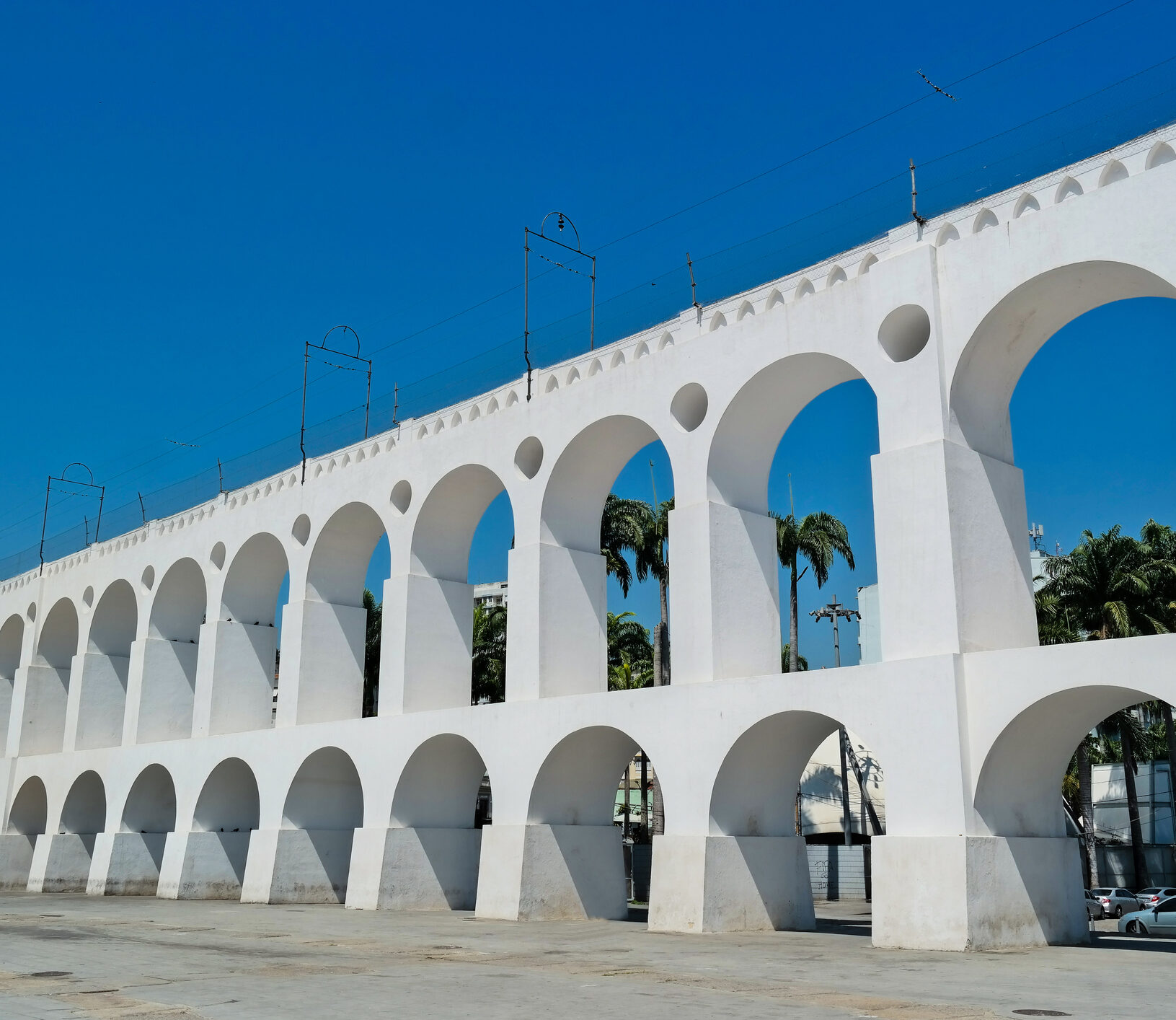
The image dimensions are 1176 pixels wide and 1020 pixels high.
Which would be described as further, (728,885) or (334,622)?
(334,622)

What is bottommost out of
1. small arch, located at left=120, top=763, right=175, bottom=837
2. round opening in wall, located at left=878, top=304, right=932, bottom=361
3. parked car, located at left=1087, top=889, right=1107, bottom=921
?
parked car, located at left=1087, top=889, right=1107, bottom=921

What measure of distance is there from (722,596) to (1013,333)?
5427mm

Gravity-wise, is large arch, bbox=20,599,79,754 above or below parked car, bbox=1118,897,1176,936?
above

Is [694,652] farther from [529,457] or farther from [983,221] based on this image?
[983,221]

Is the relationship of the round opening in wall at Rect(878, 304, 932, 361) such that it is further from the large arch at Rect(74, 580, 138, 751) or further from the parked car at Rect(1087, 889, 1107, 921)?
the large arch at Rect(74, 580, 138, 751)

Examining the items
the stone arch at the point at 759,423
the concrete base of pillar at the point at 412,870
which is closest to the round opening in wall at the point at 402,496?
the concrete base of pillar at the point at 412,870

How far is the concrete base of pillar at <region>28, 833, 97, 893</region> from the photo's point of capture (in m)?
31.6

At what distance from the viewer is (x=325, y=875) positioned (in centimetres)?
2450

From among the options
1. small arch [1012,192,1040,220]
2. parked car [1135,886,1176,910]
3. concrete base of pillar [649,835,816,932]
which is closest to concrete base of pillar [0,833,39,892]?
concrete base of pillar [649,835,816,932]

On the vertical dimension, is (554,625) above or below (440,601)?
below

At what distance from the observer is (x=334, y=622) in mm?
25906

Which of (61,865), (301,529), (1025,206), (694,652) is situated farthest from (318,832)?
(1025,206)

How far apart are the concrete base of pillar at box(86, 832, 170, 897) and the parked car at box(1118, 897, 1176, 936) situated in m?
21.0

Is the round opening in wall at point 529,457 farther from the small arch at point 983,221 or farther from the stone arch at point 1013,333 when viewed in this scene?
the small arch at point 983,221
